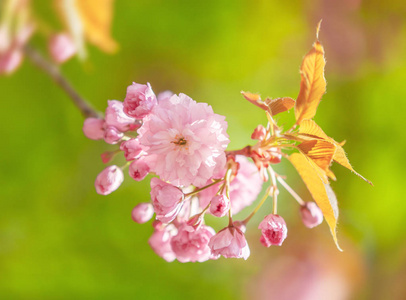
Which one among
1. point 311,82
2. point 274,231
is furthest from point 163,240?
point 311,82

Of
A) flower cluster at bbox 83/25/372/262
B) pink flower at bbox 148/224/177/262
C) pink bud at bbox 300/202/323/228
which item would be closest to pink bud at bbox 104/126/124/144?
flower cluster at bbox 83/25/372/262

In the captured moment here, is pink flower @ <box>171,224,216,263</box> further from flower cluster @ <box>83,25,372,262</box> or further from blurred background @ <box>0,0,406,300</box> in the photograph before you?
blurred background @ <box>0,0,406,300</box>

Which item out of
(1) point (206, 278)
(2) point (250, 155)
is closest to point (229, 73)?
(1) point (206, 278)

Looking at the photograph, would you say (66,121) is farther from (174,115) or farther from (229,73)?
(174,115)

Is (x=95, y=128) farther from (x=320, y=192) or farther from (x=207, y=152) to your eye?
(x=320, y=192)

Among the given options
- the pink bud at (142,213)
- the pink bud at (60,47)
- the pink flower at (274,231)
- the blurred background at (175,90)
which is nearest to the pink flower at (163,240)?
the pink bud at (142,213)

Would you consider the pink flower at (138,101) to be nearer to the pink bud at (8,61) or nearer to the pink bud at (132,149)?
the pink bud at (132,149)
